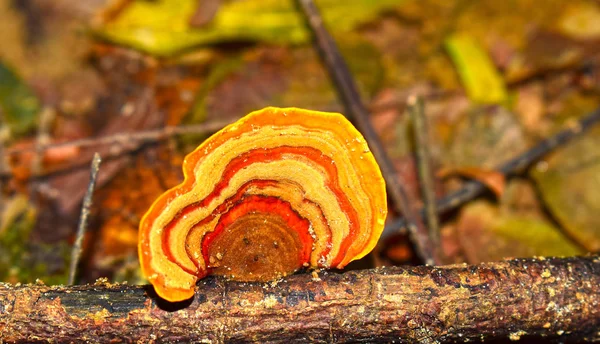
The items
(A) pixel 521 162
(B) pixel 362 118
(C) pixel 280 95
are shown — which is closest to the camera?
(B) pixel 362 118

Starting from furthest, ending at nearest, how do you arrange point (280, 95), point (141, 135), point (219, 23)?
point (219, 23)
point (280, 95)
point (141, 135)

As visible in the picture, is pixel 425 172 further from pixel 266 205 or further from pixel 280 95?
pixel 266 205

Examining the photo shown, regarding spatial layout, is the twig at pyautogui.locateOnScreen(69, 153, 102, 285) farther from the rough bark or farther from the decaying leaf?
the decaying leaf

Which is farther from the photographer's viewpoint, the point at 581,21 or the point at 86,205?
the point at 581,21

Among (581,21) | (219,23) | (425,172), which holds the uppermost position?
(219,23)

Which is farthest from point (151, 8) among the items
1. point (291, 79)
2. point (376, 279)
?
point (376, 279)

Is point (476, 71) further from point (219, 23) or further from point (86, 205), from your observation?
point (86, 205)

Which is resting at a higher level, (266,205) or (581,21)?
(581,21)

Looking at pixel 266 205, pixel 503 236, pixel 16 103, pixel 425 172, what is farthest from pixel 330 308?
pixel 16 103
